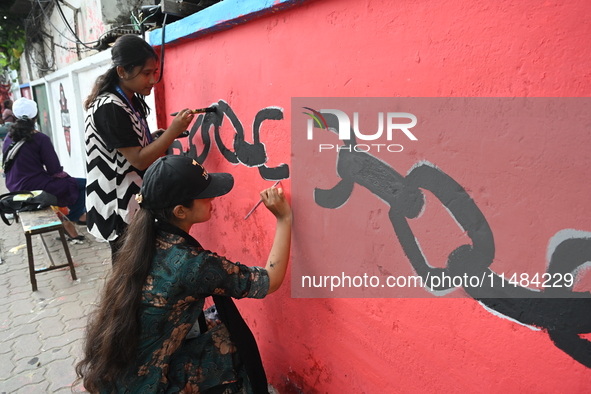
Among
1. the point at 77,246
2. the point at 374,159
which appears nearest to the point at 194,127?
the point at 374,159

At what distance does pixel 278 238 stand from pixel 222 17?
1.21 metres

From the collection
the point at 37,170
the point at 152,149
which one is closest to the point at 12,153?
the point at 37,170

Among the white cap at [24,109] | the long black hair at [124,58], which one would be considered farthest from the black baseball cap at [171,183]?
the white cap at [24,109]

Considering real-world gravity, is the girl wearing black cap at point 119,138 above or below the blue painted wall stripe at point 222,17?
below

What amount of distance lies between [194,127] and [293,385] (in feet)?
5.41

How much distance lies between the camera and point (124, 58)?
2094mm

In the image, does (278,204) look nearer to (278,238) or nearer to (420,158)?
(278,238)

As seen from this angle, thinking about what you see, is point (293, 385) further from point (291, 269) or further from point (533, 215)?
point (533, 215)

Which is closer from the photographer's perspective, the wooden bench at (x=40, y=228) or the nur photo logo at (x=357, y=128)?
the nur photo logo at (x=357, y=128)

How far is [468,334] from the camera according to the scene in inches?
48.0

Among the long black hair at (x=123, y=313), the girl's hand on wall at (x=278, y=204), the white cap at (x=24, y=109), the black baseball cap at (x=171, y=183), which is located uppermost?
the white cap at (x=24, y=109)

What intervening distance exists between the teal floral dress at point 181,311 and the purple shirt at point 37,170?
3.69 meters

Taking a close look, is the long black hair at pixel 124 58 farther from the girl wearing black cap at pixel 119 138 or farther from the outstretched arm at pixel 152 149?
the outstretched arm at pixel 152 149

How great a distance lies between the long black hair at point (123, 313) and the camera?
1.41m
